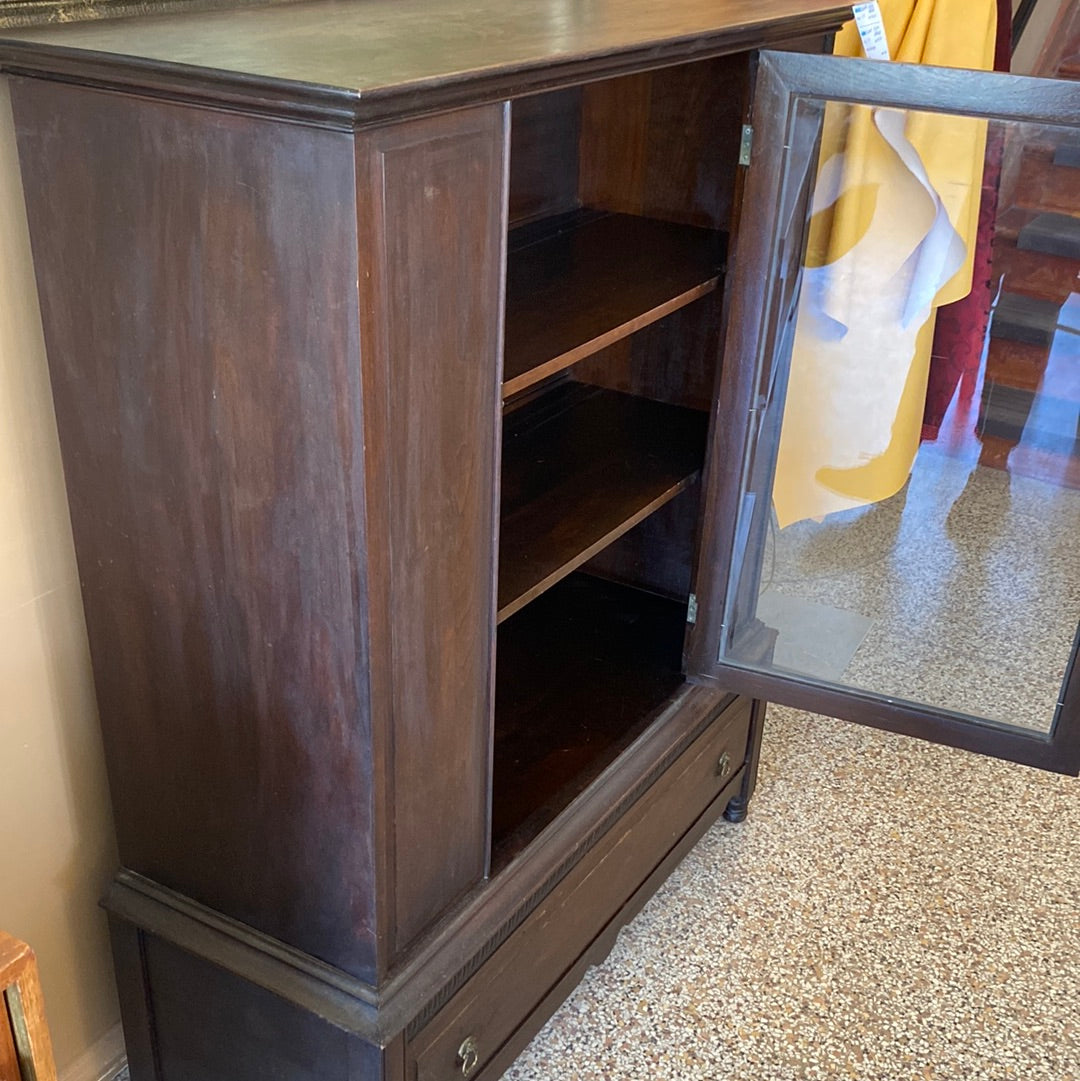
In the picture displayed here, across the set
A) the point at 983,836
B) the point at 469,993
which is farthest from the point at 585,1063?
the point at 983,836

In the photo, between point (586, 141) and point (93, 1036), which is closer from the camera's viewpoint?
point (93, 1036)

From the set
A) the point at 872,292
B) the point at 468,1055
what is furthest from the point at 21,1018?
the point at 872,292

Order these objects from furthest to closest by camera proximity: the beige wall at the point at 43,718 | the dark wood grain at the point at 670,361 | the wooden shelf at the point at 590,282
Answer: the dark wood grain at the point at 670,361
the wooden shelf at the point at 590,282
the beige wall at the point at 43,718

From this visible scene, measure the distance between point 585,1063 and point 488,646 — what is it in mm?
703

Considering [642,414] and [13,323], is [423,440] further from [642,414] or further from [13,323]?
[642,414]

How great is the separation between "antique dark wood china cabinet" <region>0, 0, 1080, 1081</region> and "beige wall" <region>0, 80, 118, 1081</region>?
0.05 metres

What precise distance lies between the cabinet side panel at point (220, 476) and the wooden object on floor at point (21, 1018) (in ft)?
1.06

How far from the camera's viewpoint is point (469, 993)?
1226 millimetres

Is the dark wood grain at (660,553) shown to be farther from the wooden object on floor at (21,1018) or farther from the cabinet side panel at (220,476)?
the wooden object on floor at (21,1018)

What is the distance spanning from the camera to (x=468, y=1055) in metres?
1.26

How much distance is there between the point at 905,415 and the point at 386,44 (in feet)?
2.84

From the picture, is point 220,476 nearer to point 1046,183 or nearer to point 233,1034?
point 233,1034

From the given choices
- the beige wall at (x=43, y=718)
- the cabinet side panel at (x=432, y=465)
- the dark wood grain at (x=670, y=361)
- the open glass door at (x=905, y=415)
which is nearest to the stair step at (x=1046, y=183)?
the open glass door at (x=905, y=415)

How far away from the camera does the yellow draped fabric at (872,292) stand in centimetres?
133
